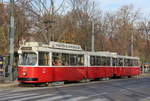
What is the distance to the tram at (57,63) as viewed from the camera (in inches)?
837

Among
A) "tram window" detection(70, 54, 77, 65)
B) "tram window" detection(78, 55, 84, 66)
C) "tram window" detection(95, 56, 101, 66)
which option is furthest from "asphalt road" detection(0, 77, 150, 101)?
"tram window" detection(95, 56, 101, 66)

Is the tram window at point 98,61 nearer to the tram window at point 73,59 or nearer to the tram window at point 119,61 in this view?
the tram window at point 73,59

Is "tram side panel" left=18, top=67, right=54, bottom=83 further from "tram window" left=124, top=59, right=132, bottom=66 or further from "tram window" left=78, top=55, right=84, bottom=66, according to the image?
"tram window" left=124, top=59, right=132, bottom=66

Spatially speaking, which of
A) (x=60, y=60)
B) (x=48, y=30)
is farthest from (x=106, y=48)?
(x=60, y=60)

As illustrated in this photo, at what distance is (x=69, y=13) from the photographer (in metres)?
45.3

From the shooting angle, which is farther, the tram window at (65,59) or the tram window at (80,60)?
the tram window at (80,60)

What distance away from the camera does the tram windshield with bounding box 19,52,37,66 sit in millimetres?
21297

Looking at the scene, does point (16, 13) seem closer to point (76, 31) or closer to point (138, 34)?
point (76, 31)

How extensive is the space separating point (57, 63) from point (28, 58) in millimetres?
2446

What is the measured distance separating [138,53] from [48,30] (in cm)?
3440

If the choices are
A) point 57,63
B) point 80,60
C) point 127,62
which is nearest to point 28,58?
point 57,63

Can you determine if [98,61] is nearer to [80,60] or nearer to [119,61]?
[80,60]

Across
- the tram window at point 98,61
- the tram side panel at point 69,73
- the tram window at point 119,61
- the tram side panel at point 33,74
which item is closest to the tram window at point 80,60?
the tram side panel at point 69,73

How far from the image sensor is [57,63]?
907 inches
